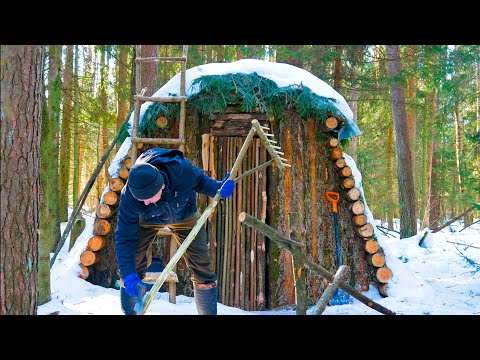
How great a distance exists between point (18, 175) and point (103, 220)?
3.20 m

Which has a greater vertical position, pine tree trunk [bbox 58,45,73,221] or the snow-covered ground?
pine tree trunk [bbox 58,45,73,221]

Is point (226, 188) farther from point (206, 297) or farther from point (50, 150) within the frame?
point (50, 150)

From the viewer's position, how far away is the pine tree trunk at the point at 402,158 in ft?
35.0

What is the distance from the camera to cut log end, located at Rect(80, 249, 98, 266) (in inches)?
242

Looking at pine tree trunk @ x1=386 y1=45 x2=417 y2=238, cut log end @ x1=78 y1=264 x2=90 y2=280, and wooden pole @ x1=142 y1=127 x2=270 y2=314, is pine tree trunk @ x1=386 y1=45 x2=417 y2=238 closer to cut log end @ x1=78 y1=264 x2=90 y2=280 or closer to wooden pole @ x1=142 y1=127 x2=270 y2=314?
wooden pole @ x1=142 y1=127 x2=270 y2=314

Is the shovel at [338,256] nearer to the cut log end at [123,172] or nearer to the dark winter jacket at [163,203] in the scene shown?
the dark winter jacket at [163,203]

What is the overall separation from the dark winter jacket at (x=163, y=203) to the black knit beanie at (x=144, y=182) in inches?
13.0

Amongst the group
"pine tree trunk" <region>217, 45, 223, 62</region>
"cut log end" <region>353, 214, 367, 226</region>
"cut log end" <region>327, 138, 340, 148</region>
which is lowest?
"cut log end" <region>353, 214, 367, 226</region>

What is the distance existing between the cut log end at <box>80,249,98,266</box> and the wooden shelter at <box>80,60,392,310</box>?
13mm

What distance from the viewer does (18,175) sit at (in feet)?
10.3

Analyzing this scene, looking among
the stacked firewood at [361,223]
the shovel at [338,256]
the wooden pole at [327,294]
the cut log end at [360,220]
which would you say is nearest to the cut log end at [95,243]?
the shovel at [338,256]

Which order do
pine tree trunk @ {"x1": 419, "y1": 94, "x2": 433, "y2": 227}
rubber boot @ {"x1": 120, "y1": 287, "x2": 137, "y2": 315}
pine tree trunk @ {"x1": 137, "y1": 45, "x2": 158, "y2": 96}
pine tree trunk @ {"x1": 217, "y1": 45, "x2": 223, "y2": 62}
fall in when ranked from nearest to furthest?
rubber boot @ {"x1": 120, "y1": 287, "x2": 137, "y2": 315}
pine tree trunk @ {"x1": 137, "y1": 45, "x2": 158, "y2": 96}
pine tree trunk @ {"x1": 217, "y1": 45, "x2": 223, "y2": 62}
pine tree trunk @ {"x1": 419, "y1": 94, "x2": 433, "y2": 227}

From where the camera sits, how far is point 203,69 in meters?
6.52

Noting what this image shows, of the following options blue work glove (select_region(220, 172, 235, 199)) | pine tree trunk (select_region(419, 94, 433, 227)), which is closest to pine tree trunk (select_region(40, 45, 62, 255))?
blue work glove (select_region(220, 172, 235, 199))
